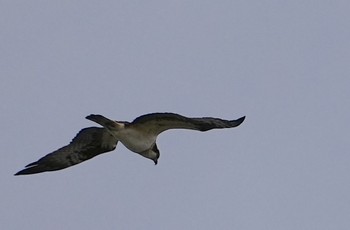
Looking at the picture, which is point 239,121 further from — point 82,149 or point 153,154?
point 82,149

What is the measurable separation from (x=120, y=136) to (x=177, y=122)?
1.86 m

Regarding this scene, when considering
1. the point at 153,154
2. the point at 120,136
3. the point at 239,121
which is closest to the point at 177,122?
the point at 239,121

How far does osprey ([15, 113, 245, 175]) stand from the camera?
1332 inches

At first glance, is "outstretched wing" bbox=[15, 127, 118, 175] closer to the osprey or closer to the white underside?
the osprey

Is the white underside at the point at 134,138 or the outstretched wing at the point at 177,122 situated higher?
the outstretched wing at the point at 177,122

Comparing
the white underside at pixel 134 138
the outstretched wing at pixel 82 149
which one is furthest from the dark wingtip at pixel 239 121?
the outstretched wing at pixel 82 149

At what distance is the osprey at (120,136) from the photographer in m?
33.8

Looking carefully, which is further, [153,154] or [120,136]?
[153,154]

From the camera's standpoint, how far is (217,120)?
34188 millimetres

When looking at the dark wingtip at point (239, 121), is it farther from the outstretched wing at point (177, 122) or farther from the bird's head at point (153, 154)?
the bird's head at point (153, 154)

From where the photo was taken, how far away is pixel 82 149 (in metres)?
36.1

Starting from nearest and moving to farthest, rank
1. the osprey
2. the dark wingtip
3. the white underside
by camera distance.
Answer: the osprey → the dark wingtip → the white underside

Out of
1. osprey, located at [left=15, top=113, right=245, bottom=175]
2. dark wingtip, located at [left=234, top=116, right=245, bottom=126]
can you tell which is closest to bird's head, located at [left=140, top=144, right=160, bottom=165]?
osprey, located at [left=15, top=113, right=245, bottom=175]

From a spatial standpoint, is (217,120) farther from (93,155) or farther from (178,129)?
(93,155)
